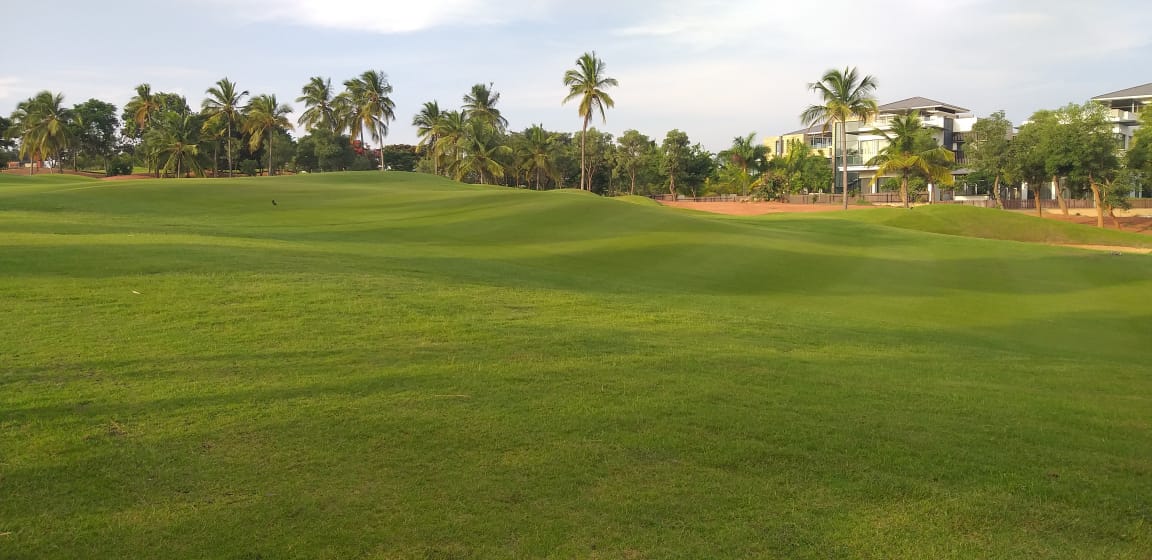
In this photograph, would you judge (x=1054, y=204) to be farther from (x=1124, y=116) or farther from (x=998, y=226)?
(x=998, y=226)

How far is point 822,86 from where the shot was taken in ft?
232

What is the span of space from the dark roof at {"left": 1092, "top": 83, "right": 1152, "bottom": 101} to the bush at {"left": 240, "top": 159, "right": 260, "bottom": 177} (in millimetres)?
115483

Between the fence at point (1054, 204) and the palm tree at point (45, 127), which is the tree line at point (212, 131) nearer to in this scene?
the palm tree at point (45, 127)

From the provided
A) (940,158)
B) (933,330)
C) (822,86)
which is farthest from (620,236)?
(940,158)

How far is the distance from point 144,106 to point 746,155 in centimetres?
7554

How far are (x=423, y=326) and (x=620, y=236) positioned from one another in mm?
14888

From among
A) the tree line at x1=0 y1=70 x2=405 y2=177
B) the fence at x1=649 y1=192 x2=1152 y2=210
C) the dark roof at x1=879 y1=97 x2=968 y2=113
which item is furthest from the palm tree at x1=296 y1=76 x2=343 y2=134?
the dark roof at x1=879 y1=97 x2=968 y2=113

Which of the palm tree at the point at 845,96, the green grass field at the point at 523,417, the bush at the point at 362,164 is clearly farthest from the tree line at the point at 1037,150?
the green grass field at the point at 523,417

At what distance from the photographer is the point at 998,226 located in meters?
49.6

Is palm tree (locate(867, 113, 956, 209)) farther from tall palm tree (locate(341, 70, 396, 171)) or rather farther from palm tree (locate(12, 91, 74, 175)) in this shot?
palm tree (locate(12, 91, 74, 175))

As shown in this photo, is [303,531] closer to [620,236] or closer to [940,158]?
[620,236]

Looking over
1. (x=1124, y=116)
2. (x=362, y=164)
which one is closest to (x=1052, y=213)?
(x=1124, y=116)

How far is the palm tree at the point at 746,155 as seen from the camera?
105 meters

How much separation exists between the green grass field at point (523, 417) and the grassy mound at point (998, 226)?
34.1 metres
